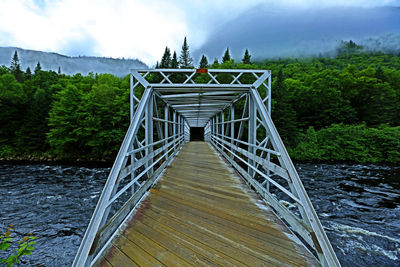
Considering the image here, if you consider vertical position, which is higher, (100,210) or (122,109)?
(122,109)

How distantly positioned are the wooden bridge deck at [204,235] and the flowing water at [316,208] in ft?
14.2

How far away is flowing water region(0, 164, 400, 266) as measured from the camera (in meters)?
5.07

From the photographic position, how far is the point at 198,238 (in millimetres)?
1986

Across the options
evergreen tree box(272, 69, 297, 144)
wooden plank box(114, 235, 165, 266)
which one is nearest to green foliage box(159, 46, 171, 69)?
evergreen tree box(272, 69, 297, 144)

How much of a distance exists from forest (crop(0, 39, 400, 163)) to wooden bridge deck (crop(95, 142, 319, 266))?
60.1 feet

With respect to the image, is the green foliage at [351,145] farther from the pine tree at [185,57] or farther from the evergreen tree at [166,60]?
the pine tree at [185,57]

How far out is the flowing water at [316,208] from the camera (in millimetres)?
5074

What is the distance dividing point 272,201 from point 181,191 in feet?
5.59

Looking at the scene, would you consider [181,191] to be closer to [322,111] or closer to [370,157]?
[370,157]

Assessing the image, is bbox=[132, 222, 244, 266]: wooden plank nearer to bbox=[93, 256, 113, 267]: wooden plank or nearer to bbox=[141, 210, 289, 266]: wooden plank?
bbox=[141, 210, 289, 266]: wooden plank

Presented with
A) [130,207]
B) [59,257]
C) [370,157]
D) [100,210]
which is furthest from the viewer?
[370,157]

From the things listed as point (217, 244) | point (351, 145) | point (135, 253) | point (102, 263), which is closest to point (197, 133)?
point (351, 145)

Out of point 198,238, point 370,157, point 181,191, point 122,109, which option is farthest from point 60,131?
point 370,157

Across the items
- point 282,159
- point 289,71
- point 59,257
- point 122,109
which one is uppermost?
point 289,71
